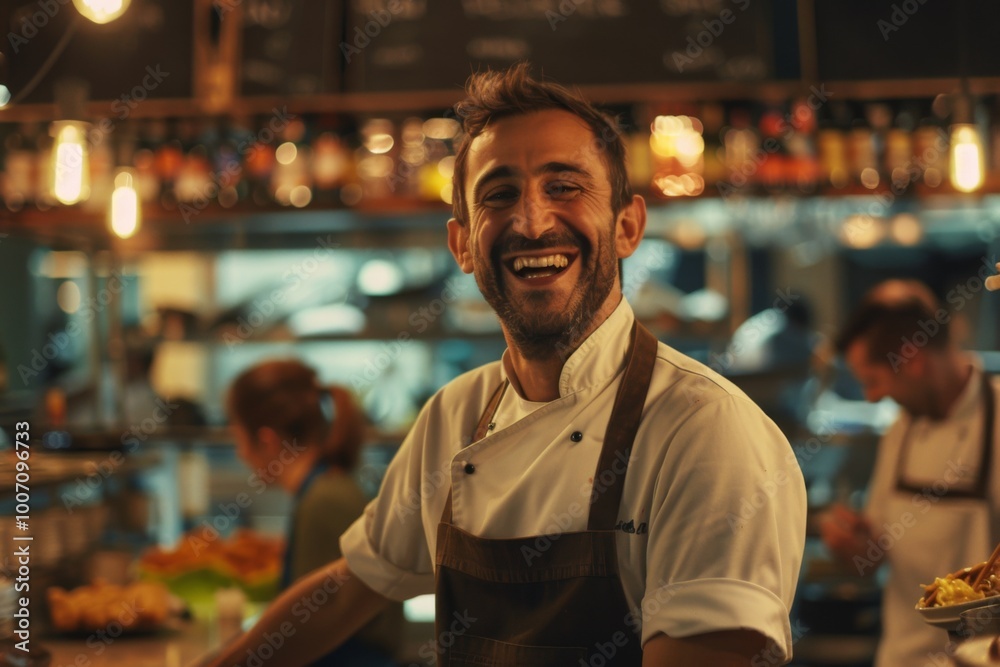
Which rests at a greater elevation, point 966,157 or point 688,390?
point 966,157

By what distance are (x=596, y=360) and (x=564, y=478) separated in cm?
18

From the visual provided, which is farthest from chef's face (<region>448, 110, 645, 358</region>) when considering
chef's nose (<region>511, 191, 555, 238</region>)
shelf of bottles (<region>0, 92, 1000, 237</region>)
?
shelf of bottles (<region>0, 92, 1000, 237</region>)

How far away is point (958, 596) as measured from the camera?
1.23m

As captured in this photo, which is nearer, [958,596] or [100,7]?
[958,596]

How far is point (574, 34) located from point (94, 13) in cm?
177

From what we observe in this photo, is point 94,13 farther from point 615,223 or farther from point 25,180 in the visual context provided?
point 25,180

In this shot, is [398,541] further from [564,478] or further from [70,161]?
[70,161]

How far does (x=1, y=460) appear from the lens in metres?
1.80

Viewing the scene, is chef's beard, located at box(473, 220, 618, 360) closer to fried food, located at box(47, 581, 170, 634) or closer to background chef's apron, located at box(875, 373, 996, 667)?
fried food, located at box(47, 581, 170, 634)

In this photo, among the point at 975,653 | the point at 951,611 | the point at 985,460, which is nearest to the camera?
the point at 975,653

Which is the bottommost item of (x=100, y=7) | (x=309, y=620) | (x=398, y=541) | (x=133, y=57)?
(x=309, y=620)

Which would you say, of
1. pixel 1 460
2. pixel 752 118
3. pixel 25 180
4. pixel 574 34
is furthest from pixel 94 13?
pixel 752 118

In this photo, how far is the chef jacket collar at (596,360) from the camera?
5.10 ft

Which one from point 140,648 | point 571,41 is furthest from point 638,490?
point 571,41
